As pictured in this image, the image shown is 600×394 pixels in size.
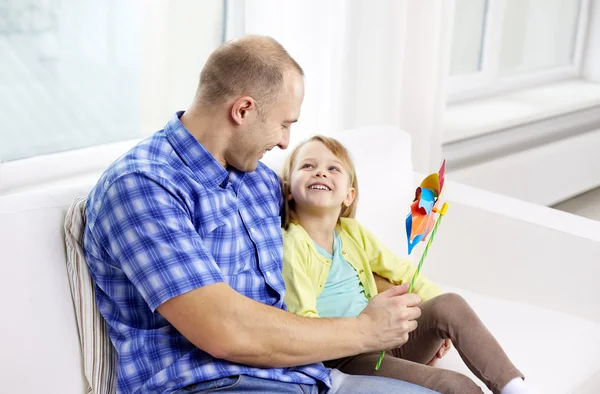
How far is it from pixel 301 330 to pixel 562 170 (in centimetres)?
312

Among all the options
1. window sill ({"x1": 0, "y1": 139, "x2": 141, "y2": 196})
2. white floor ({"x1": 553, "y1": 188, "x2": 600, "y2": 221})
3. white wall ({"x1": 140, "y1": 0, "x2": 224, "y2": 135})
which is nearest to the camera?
window sill ({"x1": 0, "y1": 139, "x2": 141, "y2": 196})

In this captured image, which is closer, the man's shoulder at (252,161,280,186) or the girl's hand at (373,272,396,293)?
the man's shoulder at (252,161,280,186)

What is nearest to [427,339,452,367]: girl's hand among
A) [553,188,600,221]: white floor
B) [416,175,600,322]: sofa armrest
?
[416,175,600,322]: sofa armrest

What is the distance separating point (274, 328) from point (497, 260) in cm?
103

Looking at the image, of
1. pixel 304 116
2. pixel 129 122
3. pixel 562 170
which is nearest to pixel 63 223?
pixel 129 122

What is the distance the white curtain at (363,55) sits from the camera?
279cm

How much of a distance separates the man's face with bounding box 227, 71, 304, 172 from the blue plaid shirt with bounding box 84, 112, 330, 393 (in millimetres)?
53

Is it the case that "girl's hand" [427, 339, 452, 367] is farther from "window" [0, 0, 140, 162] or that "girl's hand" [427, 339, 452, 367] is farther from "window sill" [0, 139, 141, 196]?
"window" [0, 0, 140, 162]

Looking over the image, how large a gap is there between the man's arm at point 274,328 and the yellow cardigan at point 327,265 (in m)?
0.15

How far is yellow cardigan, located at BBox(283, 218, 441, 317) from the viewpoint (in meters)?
1.75

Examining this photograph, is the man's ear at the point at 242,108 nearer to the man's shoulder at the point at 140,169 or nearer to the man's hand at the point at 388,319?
the man's shoulder at the point at 140,169

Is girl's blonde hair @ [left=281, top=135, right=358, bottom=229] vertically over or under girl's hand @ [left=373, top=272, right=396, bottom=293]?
over

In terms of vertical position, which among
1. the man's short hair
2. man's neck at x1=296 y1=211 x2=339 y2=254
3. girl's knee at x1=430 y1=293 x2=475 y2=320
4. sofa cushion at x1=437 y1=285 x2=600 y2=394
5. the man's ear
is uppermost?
the man's short hair

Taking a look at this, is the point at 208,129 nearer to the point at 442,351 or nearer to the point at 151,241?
the point at 151,241
